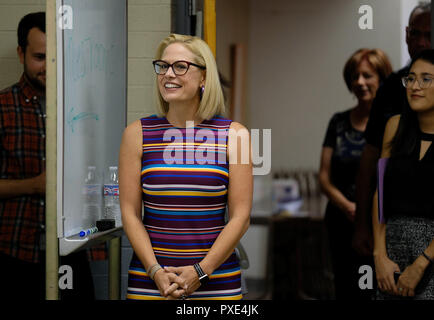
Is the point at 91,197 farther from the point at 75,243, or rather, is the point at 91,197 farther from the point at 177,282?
the point at 177,282

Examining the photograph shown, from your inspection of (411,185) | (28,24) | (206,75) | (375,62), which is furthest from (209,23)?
(375,62)

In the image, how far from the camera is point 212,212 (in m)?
1.66

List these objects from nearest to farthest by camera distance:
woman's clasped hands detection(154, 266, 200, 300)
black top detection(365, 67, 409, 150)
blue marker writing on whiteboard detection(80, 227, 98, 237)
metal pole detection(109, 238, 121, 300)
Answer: woman's clasped hands detection(154, 266, 200, 300), blue marker writing on whiteboard detection(80, 227, 98, 237), black top detection(365, 67, 409, 150), metal pole detection(109, 238, 121, 300)

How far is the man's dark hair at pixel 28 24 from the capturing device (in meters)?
2.46

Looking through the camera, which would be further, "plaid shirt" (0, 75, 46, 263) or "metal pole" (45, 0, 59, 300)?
"plaid shirt" (0, 75, 46, 263)

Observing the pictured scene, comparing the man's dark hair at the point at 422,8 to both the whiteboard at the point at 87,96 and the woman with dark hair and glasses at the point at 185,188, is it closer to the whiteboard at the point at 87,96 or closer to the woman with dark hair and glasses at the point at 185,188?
the woman with dark hair and glasses at the point at 185,188

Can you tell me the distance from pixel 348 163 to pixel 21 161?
5.79 ft

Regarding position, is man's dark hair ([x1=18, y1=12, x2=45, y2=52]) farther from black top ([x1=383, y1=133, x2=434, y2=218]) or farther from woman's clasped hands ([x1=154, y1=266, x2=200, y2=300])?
black top ([x1=383, y1=133, x2=434, y2=218])

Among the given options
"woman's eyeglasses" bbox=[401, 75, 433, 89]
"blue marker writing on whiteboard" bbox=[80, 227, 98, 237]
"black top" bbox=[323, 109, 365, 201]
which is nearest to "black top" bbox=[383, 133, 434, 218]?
"woman's eyeglasses" bbox=[401, 75, 433, 89]

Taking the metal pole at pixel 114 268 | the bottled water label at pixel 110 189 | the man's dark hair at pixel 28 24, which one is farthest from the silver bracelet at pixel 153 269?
the man's dark hair at pixel 28 24

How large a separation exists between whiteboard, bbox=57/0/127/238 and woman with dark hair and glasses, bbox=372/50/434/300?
1.17 m

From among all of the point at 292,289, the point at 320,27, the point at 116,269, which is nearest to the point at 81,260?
the point at 116,269

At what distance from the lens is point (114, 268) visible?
2.42 meters

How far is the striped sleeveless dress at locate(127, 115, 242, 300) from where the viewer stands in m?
1.63
